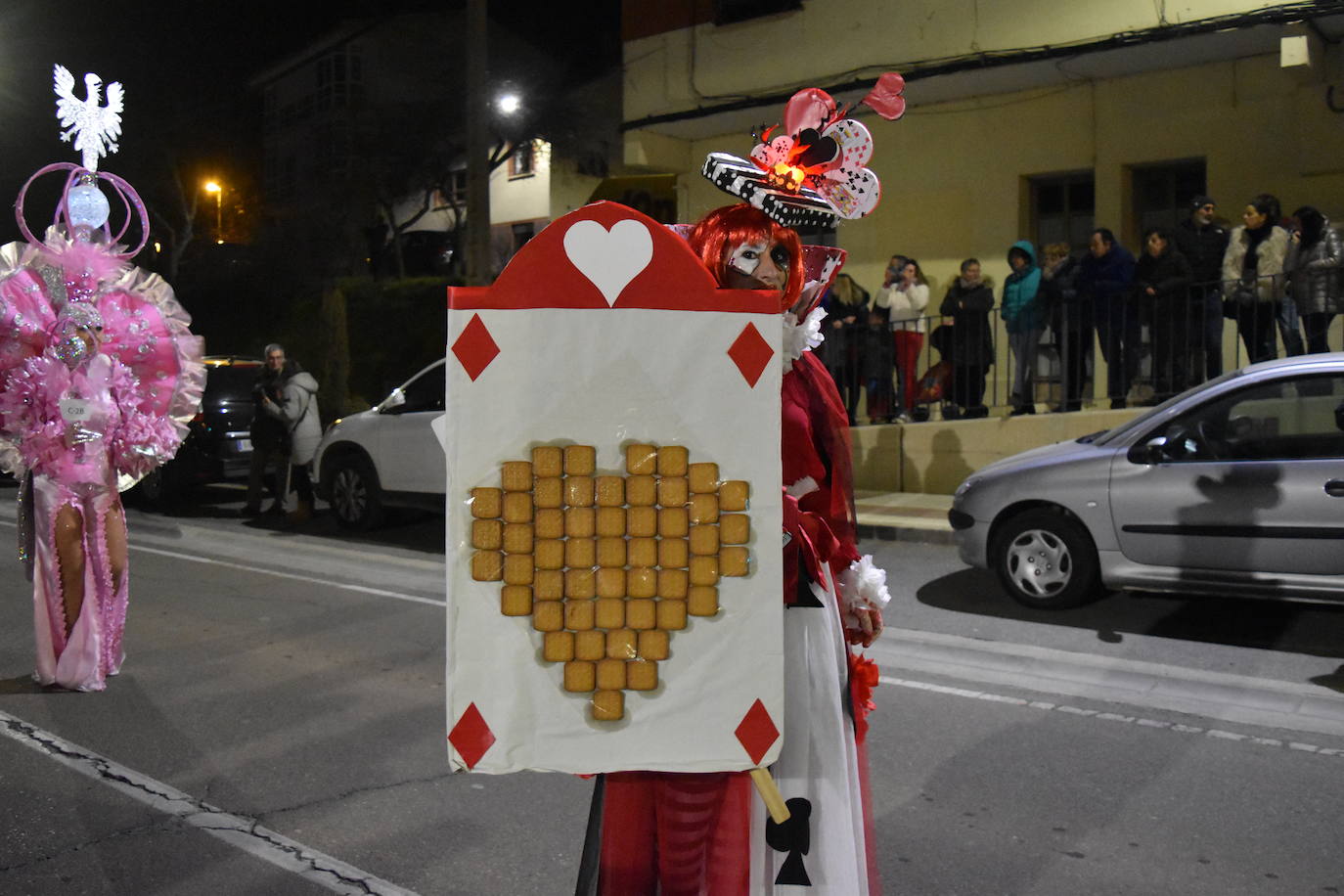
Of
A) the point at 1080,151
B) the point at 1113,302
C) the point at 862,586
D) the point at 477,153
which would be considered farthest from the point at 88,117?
the point at 1080,151

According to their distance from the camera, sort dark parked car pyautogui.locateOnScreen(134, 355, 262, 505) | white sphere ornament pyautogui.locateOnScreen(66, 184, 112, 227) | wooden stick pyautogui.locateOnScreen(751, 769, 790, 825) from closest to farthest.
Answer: wooden stick pyautogui.locateOnScreen(751, 769, 790, 825) → white sphere ornament pyautogui.locateOnScreen(66, 184, 112, 227) → dark parked car pyautogui.locateOnScreen(134, 355, 262, 505)

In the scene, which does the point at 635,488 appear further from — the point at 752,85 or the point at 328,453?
the point at 752,85

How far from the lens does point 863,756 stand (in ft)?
9.29

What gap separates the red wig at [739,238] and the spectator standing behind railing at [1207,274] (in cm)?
928

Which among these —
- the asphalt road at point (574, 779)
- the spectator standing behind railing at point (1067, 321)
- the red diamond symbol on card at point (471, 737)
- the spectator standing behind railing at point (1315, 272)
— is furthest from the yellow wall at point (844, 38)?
the red diamond symbol on card at point (471, 737)

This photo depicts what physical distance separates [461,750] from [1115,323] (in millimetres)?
10395

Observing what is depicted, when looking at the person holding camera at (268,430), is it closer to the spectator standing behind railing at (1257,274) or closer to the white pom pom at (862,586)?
the spectator standing behind railing at (1257,274)

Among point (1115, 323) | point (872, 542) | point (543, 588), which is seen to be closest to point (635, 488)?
point (543, 588)

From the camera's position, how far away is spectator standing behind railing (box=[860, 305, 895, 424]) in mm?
13180

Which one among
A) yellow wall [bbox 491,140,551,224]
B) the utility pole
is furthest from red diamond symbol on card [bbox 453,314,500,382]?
yellow wall [bbox 491,140,551,224]

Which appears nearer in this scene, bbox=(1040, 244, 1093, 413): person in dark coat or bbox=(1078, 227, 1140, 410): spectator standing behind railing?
bbox=(1078, 227, 1140, 410): spectator standing behind railing

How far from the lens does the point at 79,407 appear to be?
5.70m

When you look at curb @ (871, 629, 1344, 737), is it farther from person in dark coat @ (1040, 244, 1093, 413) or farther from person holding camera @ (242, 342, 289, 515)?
person holding camera @ (242, 342, 289, 515)

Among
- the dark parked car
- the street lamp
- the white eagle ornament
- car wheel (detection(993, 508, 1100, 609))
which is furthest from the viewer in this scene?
the street lamp
